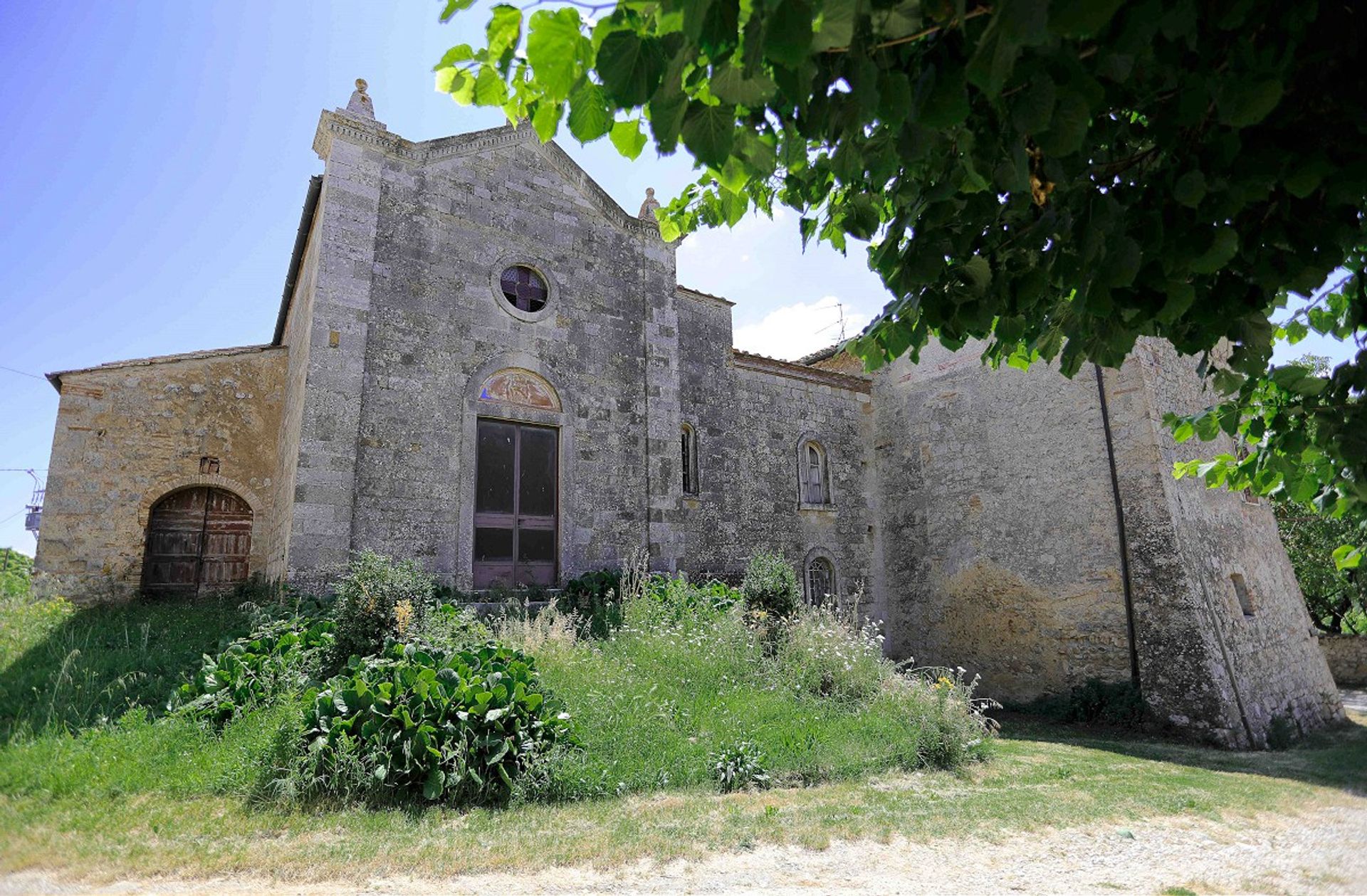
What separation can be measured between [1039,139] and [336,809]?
555cm

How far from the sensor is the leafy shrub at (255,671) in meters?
6.14

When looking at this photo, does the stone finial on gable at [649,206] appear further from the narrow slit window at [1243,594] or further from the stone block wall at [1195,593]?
the narrow slit window at [1243,594]

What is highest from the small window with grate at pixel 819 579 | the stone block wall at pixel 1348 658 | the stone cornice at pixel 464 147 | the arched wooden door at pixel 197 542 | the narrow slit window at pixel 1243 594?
the stone cornice at pixel 464 147

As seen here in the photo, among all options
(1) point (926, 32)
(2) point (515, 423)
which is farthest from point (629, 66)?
(2) point (515, 423)

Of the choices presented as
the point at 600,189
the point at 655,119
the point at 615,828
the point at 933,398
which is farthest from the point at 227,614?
the point at 933,398

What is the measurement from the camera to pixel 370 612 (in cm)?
686

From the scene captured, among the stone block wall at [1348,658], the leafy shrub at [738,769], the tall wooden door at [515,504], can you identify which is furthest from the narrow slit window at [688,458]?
the stone block wall at [1348,658]

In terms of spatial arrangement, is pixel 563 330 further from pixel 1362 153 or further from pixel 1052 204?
pixel 1362 153

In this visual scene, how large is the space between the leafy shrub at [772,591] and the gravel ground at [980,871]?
4636mm

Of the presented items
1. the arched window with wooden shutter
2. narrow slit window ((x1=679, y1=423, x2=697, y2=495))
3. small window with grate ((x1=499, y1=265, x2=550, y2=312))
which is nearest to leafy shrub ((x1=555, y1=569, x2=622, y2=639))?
narrow slit window ((x1=679, y1=423, x2=697, y2=495))

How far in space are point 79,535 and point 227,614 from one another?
2.80m

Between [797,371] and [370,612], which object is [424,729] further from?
[797,371]

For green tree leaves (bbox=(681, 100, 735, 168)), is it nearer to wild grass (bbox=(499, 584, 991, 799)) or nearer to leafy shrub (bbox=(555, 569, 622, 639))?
wild grass (bbox=(499, 584, 991, 799))

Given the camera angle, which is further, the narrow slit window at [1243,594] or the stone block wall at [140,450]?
the narrow slit window at [1243,594]
